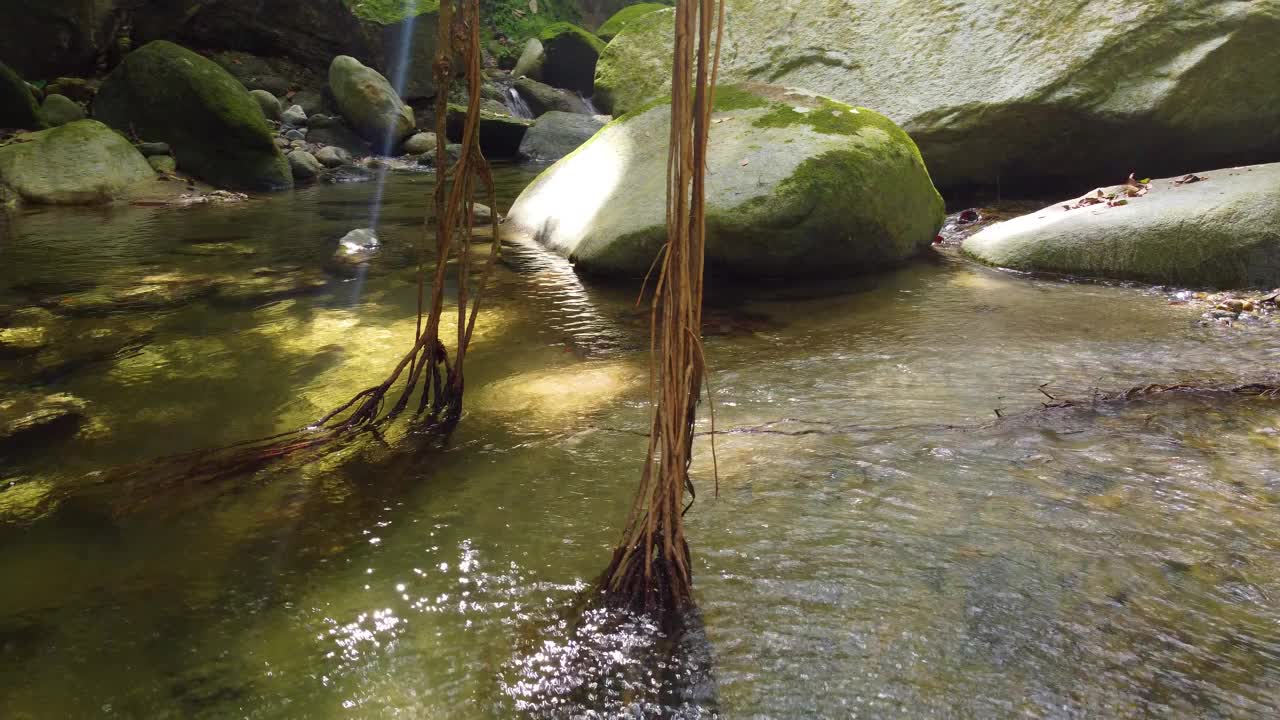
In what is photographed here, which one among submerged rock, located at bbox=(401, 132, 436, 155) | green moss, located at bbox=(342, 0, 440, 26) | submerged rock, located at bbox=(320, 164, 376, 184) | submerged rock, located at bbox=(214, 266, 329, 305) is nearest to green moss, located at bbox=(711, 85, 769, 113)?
submerged rock, located at bbox=(214, 266, 329, 305)

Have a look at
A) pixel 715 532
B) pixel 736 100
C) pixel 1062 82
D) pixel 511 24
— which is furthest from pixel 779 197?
pixel 511 24

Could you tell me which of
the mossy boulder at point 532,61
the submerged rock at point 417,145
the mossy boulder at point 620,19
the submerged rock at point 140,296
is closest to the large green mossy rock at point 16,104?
the submerged rock at point 417,145

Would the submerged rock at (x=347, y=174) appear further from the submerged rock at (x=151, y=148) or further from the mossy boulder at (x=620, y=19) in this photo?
the mossy boulder at (x=620, y=19)

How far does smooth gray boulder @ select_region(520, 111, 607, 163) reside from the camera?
14.4m

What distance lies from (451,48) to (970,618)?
79.2 inches

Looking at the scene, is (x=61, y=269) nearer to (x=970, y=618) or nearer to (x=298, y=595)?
(x=298, y=595)

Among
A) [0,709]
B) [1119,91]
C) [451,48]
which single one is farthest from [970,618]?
[1119,91]

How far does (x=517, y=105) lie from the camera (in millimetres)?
18016

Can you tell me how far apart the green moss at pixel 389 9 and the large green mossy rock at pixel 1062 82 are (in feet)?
34.9

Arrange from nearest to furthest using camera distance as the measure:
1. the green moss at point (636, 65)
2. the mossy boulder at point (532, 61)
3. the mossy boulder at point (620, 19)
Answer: the green moss at point (636, 65), the mossy boulder at point (620, 19), the mossy boulder at point (532, 61)

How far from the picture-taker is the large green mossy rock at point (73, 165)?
8.26m

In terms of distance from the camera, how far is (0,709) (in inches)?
58.6

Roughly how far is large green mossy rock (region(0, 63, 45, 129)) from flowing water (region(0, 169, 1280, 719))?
23.1ft

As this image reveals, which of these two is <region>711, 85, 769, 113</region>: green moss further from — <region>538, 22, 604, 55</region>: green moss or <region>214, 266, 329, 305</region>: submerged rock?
<region>538, 22, 604, 55</region>: green moss
